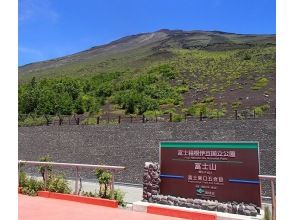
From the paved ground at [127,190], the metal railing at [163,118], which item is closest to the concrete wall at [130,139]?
the metal railing at [163,118]

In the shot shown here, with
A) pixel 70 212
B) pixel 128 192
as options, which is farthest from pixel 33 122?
pixel 70 212

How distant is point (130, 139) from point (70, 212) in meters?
16.3

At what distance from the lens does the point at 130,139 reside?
984 inches

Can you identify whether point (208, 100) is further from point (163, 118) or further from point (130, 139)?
point (130, 139)

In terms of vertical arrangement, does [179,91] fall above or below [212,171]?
above

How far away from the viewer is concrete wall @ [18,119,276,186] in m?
21.2

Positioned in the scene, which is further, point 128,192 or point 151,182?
point 128,192

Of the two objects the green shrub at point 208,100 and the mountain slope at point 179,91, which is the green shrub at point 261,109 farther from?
the green shrub at point 208,100

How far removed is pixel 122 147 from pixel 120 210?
1564cm

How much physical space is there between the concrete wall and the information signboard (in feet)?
33.7

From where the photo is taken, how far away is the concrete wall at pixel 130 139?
2116 cm

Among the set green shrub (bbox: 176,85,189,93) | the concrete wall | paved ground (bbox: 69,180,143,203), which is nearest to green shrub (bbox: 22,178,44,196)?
paved ground (bbox: 69,180,143,203)

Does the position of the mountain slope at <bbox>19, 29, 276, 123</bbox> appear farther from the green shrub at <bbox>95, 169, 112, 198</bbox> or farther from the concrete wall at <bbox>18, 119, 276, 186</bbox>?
the green shrub at <bbox>95, 169, 112, 198</bbox>

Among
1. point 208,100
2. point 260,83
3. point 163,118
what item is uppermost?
point 260,83
